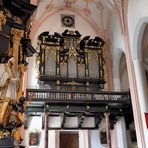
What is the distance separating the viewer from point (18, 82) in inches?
237

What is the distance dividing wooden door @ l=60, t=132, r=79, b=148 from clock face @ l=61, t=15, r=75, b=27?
676 centimetres

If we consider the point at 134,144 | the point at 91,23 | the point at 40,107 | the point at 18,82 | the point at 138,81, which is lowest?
the point at 134,144

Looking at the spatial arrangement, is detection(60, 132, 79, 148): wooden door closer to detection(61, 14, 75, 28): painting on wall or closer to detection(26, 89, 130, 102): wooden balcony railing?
detection(26, 89, 130, 102): wooden balcony railing

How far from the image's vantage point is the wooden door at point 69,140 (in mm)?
14977

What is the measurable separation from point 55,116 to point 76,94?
6.62 ft

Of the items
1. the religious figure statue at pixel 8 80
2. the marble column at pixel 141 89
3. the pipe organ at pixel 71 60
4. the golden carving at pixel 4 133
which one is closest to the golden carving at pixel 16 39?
the religious figure statue at pixel 8 80

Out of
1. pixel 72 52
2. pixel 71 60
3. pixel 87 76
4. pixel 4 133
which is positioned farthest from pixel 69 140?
pixel 4 133

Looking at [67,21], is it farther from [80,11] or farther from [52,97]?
[52,97]

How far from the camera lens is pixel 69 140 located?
595 inches

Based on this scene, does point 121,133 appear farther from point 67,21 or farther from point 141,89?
point 67,21

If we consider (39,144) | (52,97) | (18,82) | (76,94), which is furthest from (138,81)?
(18,82)

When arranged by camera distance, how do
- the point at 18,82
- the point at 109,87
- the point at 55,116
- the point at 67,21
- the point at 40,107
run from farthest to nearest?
the point at 67,21, the point at 109,87, the point at 55,116, the point at 40,107, the point at 18,82

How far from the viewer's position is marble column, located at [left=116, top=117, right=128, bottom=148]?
45.5 feet

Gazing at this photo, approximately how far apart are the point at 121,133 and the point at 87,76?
3.63 meters
